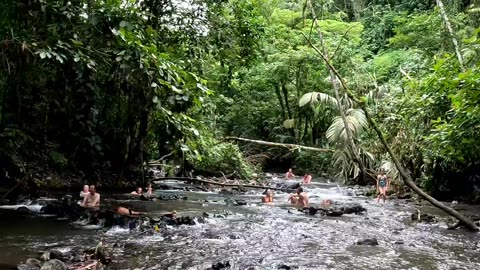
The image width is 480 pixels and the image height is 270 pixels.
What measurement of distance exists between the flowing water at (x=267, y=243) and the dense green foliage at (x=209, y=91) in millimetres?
1848

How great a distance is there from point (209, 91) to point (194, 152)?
1.25 m

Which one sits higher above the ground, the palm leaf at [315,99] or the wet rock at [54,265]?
the palm leaf at [315,99]

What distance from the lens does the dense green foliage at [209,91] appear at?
344 inches

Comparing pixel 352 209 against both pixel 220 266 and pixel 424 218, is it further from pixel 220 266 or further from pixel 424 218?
pixel 220 266

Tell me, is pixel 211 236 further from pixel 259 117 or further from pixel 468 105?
pixel 259 117

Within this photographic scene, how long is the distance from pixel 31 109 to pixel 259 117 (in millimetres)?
20962

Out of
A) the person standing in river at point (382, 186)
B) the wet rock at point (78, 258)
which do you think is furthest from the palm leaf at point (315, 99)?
the wet rock at point (78, 258)

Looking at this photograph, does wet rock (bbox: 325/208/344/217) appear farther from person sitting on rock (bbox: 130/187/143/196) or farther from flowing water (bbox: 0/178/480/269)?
person sitting on rock (bbox: 130/187/143/196)

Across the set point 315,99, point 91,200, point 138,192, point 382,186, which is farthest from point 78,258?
point 315,99

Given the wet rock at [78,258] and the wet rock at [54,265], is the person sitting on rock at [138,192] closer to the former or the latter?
the wet rock at [78,258]

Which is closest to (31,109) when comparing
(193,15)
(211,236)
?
(193,15)

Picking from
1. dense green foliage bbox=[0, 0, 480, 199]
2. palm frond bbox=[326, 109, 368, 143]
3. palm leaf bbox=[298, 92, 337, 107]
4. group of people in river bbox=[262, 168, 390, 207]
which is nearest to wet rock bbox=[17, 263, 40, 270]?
dense green foliage bbox=[0, 0, 480, 199]

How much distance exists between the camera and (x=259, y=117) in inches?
1330

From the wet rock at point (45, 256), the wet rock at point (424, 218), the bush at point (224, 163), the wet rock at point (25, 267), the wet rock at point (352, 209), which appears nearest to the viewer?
the wet rock at point (25, 267)
